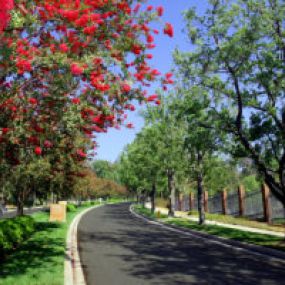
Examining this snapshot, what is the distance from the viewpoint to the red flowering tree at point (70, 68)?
26.2 ft

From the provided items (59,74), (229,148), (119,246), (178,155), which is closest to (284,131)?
(229,148)

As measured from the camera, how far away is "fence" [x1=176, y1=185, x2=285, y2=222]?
25781 mm

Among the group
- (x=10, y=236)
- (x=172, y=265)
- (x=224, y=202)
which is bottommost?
(x=172, y=265)

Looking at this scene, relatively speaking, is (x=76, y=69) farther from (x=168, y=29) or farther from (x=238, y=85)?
Answer: (x=238, y=85)

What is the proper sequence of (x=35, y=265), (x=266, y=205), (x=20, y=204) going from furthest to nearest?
(x=266, y=205), (x=20, y=204), (x=35, y=265)

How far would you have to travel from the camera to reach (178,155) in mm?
32500

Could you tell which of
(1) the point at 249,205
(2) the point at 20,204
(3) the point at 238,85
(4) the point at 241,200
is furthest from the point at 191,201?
(3) the point at 238,85

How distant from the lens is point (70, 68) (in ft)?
25.7

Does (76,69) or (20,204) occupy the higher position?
(76,69)

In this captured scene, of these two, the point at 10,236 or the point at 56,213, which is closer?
the point at 10,236

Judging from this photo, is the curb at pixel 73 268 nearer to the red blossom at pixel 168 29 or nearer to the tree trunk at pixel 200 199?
the red blossom at pixel 168 29

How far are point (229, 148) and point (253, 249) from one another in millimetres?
4516

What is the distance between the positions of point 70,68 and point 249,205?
24735mm

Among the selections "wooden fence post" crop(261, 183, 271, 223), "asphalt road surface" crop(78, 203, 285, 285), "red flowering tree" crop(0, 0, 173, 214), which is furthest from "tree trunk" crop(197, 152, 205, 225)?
"red flowering tree" crop(0, 0, 173, 214)
